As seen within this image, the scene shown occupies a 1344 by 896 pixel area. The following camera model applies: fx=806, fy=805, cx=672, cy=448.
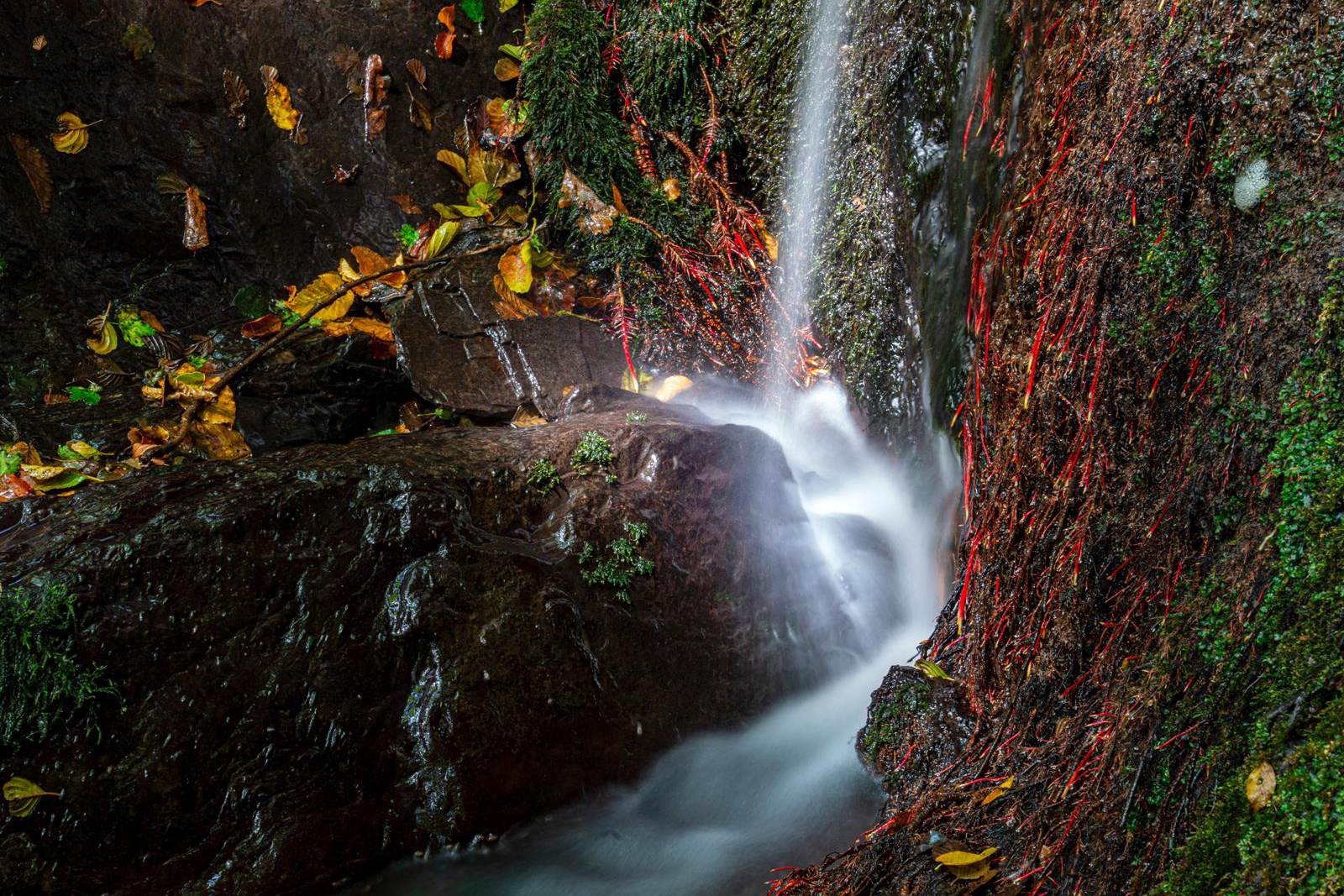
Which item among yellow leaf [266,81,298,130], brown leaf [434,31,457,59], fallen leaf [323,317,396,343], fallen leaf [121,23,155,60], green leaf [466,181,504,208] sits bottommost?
fallen leaf [323,317,396,343]

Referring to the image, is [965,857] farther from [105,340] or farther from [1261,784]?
[105,340]

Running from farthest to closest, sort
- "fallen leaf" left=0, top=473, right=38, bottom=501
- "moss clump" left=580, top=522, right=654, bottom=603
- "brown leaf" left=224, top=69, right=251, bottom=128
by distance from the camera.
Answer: "brown leaf" left=224, top=69, right=251, bottom=128, "fallen leaf" left=0, top=473, right=38, bottom=501, "moss clump" left=580, top=522, right=654, bottom=603

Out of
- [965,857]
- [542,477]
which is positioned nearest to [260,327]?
[542,477]

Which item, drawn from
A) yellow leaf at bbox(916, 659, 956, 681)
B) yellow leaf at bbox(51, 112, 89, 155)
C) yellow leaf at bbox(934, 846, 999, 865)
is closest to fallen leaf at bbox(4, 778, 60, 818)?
yellow leaf at bbox(934, 846, 999, 865)

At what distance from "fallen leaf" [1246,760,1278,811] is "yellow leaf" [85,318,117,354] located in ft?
19.6

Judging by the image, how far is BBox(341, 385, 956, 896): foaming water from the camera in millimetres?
2754

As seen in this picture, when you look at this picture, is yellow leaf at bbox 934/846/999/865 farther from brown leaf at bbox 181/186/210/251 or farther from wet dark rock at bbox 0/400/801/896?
brown leaf at bbox 181/186/210/251

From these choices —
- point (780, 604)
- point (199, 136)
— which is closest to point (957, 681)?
point (780, 604)

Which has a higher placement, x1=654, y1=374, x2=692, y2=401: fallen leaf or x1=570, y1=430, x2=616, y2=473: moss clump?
x1=654, y1=374, x2=692, y2=401: fallen leaf

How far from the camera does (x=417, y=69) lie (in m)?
6.02

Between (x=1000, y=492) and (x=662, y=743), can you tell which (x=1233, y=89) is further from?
(x=662, y=743)

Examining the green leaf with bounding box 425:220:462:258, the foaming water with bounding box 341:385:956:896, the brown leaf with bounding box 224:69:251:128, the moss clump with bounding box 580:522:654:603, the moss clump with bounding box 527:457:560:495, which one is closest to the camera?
the foaming water with bounding box 341:385:956:896

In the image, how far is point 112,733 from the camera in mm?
2504

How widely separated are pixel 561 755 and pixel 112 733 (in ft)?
4.70
